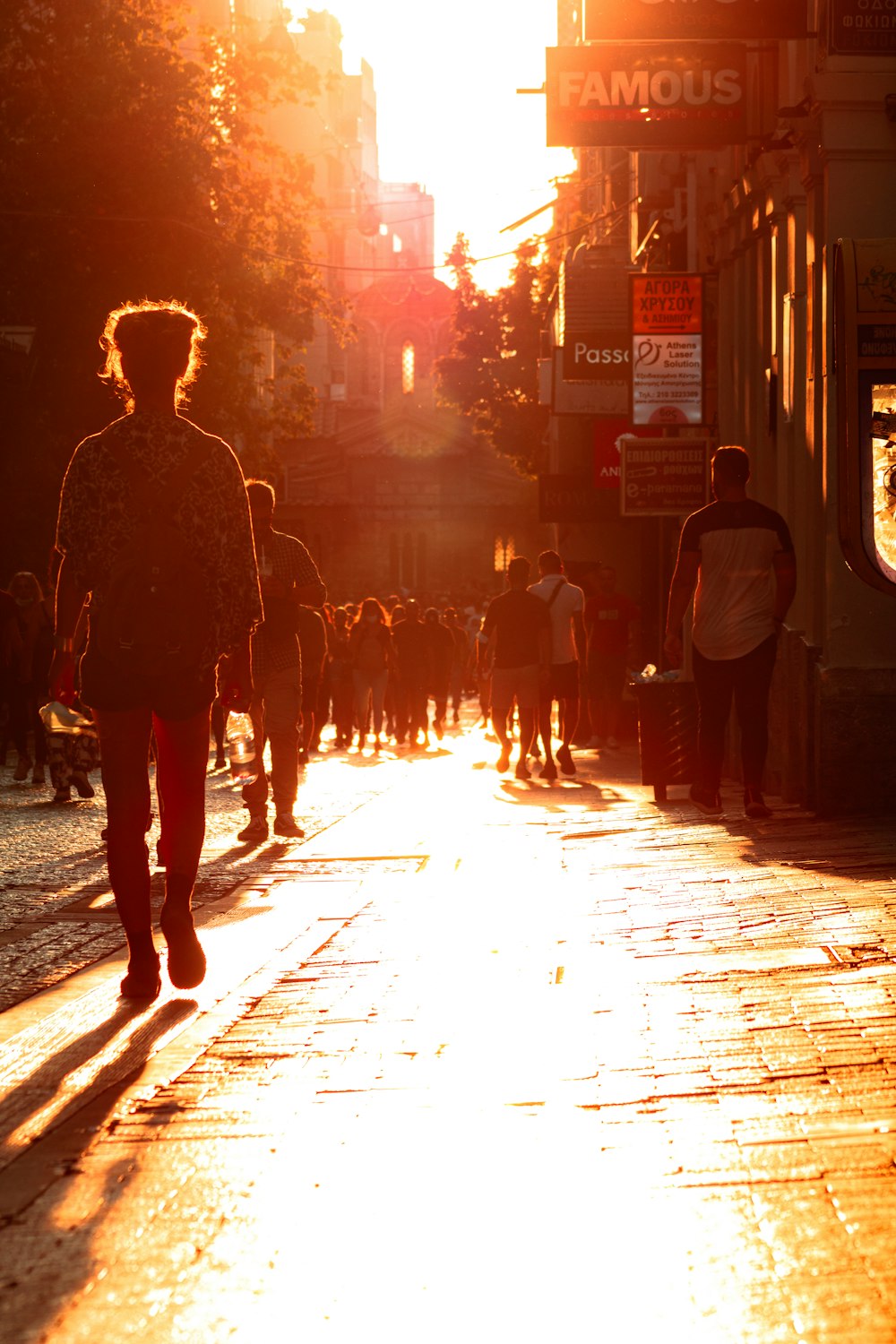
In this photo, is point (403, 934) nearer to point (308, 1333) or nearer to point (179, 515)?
point (179, 515)

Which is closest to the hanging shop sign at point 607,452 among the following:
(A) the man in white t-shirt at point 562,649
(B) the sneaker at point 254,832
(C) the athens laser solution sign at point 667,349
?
(C) the athens laser solution sign at point 667,349

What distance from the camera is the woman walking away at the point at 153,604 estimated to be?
603 centimetres

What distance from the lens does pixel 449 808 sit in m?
14.1

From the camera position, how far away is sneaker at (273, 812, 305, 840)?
11766 millimetres

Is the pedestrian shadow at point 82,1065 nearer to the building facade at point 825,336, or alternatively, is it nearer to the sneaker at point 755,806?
the sneaker at point 755,806

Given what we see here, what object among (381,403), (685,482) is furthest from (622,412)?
(381,403)

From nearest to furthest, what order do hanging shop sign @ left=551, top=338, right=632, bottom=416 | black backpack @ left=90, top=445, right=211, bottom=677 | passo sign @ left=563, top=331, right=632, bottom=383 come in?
black backpack @ left=90, top=445, right=211, bottom=677 → hanging shop sign @ left=551, top=338, right=632, bottom=416 → passo sign @ left=563, top=331, right=632, bottom=383

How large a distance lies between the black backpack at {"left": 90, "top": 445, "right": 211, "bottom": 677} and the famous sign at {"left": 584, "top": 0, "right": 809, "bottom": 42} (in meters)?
7.46

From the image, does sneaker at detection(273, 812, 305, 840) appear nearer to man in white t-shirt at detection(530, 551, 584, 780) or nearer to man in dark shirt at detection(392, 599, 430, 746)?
man in white t-shirt at detection(530, 551, 584, 780)

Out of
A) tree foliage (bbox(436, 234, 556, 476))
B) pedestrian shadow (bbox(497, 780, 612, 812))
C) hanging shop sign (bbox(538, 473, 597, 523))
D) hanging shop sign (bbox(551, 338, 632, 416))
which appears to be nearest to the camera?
pedestrian shadow (bbox(497, 780, 612, 812))

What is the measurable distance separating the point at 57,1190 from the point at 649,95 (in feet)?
37.3

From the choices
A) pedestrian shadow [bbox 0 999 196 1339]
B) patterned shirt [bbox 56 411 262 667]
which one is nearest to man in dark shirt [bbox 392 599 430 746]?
patterned shirt [bbox 56 411 262 667]

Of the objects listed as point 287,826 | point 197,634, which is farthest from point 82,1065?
point 287,826

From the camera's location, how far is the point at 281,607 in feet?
37.6
